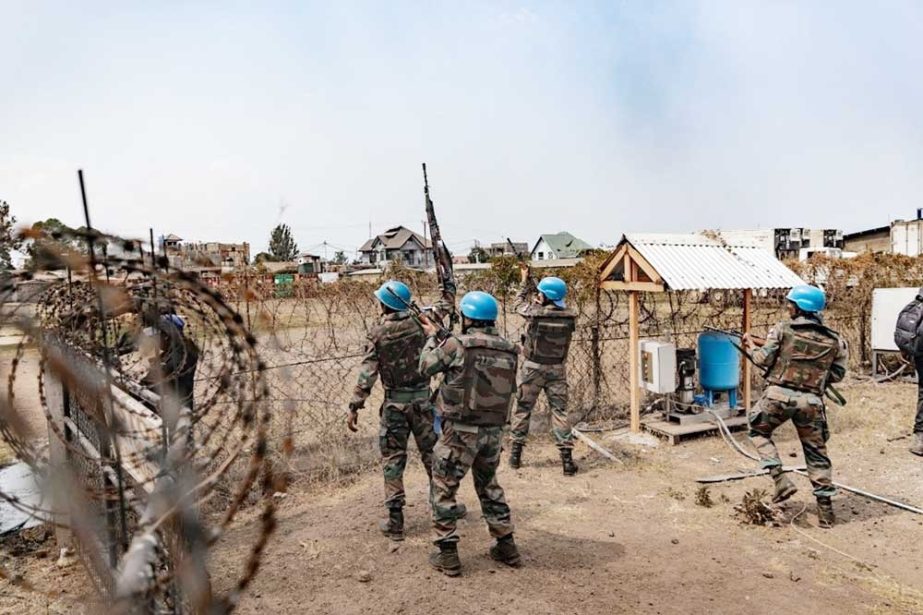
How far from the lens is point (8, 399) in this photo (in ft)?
5.24

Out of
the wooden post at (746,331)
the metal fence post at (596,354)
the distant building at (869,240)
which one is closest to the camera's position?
the wooden post at (746,331)

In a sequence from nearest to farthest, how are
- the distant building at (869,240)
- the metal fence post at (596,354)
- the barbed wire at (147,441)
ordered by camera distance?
1. the barbed wire at (147,441)
2. the metal fence post at (596,354)
3. the distant building at (869,240)

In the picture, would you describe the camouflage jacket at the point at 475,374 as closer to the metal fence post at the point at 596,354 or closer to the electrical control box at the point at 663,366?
the electrical control box at the point at 663,366

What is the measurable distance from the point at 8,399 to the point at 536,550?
441 centimetres

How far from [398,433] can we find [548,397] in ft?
7.52

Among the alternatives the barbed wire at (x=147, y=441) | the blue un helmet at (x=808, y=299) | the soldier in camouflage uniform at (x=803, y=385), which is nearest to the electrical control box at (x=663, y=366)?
the soldier in camouflage uniform at (x=803, y=385)

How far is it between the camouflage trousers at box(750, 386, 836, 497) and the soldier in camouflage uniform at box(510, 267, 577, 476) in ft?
6.78

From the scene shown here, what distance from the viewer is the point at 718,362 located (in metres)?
8.20

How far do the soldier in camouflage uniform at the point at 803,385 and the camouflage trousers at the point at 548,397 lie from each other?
2009 millimetres

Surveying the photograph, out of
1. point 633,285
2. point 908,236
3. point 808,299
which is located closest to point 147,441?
point 808,299

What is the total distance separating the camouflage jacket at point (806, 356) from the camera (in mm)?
5738

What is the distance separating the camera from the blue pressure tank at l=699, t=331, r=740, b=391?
819 cm

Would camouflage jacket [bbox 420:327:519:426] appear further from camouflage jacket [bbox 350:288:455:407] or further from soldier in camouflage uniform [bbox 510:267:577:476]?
soldier in camouflage uniform [bbox 510:267:577:476]

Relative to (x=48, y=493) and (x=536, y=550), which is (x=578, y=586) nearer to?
(x=536, y=550)
